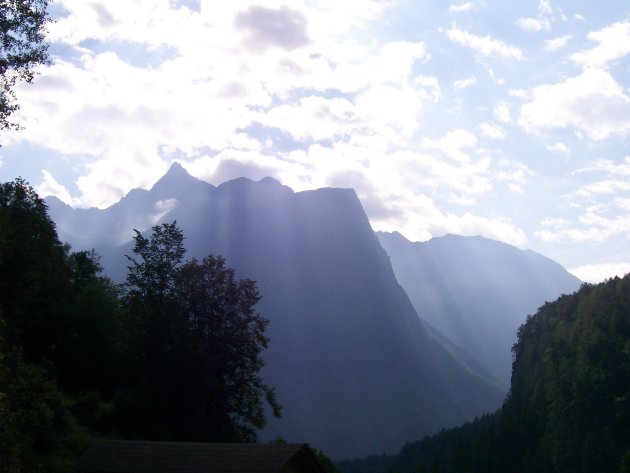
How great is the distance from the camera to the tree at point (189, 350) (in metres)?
41.5

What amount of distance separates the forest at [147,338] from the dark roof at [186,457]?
534 inches

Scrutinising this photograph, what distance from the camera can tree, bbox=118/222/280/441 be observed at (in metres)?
41.5

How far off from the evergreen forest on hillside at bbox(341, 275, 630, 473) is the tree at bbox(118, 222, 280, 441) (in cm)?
2907

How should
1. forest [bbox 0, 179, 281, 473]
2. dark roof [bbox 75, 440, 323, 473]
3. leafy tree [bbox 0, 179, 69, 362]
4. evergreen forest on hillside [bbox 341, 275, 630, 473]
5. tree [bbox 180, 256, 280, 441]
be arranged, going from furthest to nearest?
evergreen forest on hillside [bbox 341, 275, 630, 473]
tree [bbox 180, 256, 280, 441]
forest [bbox 0, 179, 281, 473]
leafy tree [bbox 0, 179, 69, 362]
dark roof [bbox 75, 440, 323, 473]

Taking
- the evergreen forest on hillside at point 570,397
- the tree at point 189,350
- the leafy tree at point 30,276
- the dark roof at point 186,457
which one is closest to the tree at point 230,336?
the tree at point 189,350

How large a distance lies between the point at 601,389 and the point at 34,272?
2154 inches

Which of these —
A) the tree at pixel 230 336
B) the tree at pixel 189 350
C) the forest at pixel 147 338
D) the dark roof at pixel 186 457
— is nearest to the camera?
the dark roof at pixel 186 457

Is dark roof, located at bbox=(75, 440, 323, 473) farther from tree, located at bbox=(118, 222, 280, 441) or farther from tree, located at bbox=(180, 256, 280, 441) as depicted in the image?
tree, located at bbox=(180, 256, 280, 441)

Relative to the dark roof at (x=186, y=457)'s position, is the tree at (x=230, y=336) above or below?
above

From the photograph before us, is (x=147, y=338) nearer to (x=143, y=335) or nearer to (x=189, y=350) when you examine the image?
(x=143, y=335)

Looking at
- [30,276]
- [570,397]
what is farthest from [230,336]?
[570,397]

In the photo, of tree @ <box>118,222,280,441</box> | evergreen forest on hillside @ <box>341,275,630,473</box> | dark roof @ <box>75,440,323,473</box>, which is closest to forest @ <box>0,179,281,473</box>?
tree @ <box>118,222,280,441</box>

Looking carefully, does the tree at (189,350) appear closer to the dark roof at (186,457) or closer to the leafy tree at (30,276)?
the leafy tree at (30,276)

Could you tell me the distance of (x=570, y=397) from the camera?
73.7m
